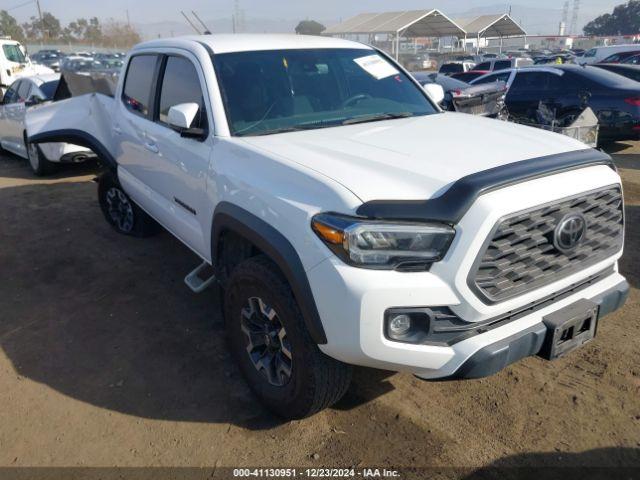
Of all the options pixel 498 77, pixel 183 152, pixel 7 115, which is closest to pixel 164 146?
pixel 183 152

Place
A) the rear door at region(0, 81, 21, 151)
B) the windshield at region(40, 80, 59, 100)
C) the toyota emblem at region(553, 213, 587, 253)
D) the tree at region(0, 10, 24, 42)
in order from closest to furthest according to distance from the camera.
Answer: the toyota emblem at region(553, 213, 587, 253) → the windshield at region(40, 80, 59, 100) → the rear door at region(0, 81, 21, 151) → the tree at region(0, 10, 24, 42)

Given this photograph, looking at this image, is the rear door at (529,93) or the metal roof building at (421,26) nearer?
Result: the rear door at (529,93)

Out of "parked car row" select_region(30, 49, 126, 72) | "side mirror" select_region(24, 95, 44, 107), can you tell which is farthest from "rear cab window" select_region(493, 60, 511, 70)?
"side mirror" select_region(24, 95, 44, 107)

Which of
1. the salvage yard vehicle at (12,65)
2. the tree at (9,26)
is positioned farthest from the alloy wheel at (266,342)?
the tree at (9,26)

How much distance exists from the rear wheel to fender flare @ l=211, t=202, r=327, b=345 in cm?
694

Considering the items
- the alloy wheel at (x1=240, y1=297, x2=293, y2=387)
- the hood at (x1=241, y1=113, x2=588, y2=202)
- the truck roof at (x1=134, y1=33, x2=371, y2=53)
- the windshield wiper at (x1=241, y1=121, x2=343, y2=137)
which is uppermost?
the truck roof at (x1=134, y1=33, x2=371, y2=53)

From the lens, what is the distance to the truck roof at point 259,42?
11.7 feet

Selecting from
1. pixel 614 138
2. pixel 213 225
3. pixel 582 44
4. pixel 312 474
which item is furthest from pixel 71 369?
pixel 582 44

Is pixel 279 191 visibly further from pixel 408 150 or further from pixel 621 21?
pixel 621 21

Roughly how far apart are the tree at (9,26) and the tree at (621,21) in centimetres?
9381

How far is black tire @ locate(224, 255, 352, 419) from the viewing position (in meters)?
2.44

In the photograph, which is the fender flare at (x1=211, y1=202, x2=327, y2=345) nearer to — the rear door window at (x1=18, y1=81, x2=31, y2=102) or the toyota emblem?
the toyota emblem

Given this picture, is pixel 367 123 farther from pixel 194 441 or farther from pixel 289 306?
pixel 194 441

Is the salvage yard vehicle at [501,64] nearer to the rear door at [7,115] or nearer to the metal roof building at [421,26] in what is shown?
the metal roof building at [421,26]
